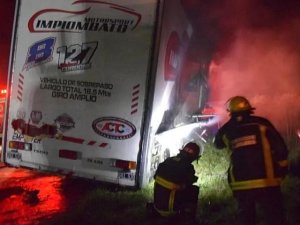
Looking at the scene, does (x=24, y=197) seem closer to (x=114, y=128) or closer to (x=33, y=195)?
(x=33, y=195)

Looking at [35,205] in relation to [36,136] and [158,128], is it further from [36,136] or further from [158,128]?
[158,128]

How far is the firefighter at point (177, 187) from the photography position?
5156 mm

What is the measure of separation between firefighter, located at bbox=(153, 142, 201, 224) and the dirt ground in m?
1.69

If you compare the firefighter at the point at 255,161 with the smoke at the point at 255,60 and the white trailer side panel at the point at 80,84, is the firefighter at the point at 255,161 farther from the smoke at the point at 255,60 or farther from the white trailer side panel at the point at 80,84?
the smoke at the point at 255,60

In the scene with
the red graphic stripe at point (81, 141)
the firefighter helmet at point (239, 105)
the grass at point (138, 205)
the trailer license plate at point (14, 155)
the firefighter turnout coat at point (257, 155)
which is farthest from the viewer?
the trailer license plate at point (14, 155)

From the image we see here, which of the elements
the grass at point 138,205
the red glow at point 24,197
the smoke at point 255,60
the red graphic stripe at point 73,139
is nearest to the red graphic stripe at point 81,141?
the red graphic stripe at point 73,139

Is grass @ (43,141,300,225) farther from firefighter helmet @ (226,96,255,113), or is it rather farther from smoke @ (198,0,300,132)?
smoke @ (198,0,300,132)

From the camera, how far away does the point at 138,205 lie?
6.21 meters

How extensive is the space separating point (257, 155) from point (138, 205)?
2.29m

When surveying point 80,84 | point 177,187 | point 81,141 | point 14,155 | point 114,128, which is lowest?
point 177,187

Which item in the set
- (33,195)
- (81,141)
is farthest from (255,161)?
(33,195)

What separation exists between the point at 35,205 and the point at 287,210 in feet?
11.8

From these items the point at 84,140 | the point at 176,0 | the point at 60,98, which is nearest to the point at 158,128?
the point at 84,140

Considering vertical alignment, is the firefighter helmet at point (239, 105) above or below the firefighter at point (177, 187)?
above
